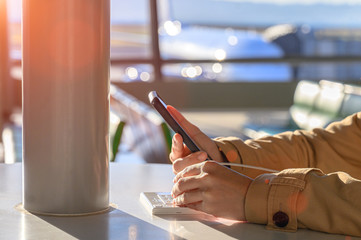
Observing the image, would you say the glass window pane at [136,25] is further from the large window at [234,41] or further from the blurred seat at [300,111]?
the blurred seat at [300,111]

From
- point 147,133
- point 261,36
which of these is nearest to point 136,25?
point 261,36

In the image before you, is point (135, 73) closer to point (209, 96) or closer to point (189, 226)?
point (209, 96)

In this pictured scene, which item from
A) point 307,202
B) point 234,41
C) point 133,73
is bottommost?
point 307,202

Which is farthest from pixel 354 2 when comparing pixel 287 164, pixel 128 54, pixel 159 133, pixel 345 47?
pixel 287 164

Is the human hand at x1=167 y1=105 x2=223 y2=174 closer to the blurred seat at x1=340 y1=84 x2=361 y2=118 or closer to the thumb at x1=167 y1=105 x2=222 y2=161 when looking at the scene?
the thumb at x1=167 y1=105 x2=222 y2=161

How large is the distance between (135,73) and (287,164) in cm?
696

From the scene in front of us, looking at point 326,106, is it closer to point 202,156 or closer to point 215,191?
point 202,156

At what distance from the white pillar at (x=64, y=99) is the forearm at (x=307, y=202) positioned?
0.25 m

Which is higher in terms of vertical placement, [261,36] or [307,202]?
[261,36]

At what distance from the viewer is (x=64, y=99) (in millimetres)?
873

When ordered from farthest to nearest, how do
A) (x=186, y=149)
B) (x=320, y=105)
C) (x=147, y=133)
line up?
(x=320, y=105)
(x=147, y=133)
(x=186, y=149)

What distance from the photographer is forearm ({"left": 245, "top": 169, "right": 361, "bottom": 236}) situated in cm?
87

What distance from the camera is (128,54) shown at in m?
8.34

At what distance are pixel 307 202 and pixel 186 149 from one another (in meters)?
0.37
